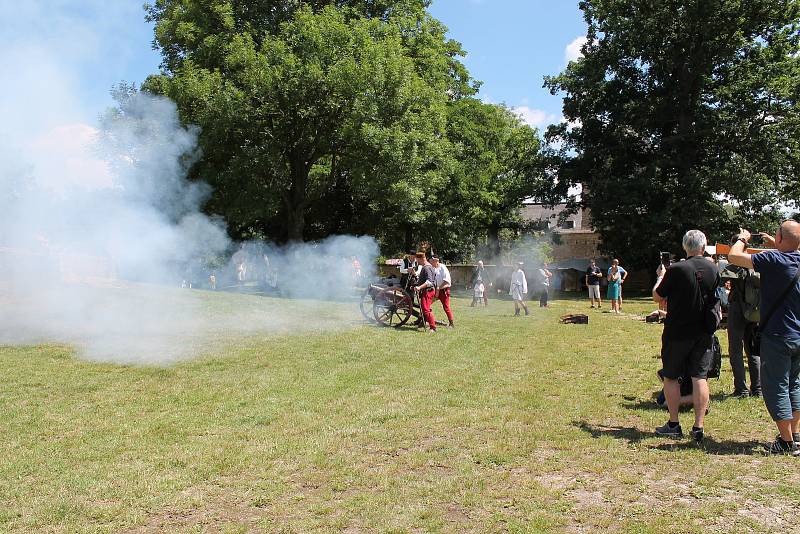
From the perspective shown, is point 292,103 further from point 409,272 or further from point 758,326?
point 758,326

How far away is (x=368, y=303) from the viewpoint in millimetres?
14953

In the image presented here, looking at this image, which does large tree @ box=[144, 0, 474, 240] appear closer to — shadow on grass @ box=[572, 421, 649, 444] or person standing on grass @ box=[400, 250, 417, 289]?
person standing on grass @ box=[400, 250, 417, 289]

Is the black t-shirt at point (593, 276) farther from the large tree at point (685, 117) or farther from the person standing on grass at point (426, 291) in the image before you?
the person standing on grass at point (426, 291)

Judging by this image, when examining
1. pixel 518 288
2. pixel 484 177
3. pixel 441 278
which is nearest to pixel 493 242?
pixel 484 177

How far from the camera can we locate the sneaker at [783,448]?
497 cm

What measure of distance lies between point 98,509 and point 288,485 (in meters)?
1.25

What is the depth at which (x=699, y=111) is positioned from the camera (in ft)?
103

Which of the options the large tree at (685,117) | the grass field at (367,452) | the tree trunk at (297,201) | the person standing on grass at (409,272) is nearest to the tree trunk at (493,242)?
the large tree at (685,117)

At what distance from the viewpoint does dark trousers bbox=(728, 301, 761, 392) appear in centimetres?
676

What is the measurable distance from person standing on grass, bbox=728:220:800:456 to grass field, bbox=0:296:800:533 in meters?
0.31

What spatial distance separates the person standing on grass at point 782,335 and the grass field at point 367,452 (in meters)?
0.31

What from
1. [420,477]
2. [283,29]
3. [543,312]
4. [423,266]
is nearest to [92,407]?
[420,477]

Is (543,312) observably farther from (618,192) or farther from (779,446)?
(779,446)

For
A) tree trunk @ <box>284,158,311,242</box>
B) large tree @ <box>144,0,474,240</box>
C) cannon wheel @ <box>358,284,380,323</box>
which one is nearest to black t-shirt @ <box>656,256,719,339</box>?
cannon wheel @ <box>358,284,380,323</box>
